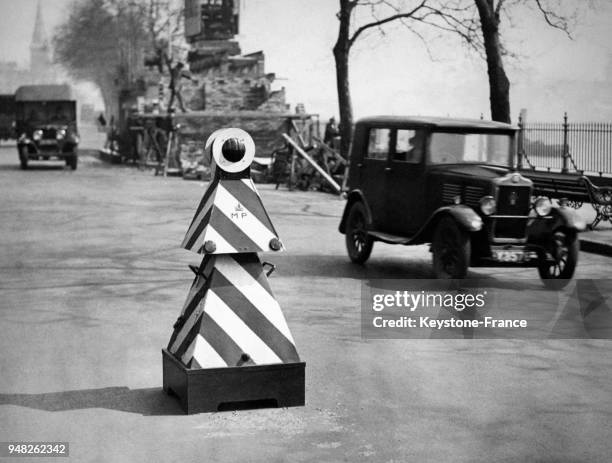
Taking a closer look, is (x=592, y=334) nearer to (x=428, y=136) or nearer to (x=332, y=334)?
(x=332, y=334)

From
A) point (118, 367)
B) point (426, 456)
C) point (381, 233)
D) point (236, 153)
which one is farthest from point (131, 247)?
point (426, 456)

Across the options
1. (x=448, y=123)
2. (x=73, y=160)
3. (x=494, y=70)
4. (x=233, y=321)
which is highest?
(x=494, y=70)

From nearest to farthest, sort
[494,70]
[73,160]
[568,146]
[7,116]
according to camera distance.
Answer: [494,70] → [568,146] → [73,160] → [7,116]

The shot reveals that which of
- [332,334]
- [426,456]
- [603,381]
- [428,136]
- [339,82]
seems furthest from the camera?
[339,82]

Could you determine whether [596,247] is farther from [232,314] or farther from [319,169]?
[319,169]

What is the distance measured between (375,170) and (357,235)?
0.75m

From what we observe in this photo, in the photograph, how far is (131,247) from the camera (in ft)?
44.6

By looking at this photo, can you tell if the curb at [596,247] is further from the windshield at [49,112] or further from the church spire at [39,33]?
the windshield at [49,112]

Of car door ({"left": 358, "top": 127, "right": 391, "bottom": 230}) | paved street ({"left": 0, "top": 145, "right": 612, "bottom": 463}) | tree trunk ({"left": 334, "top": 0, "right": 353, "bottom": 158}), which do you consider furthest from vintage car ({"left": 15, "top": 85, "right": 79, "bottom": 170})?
car door ({"left": 358, "top": 127, "right": 391, "bottom": 230})

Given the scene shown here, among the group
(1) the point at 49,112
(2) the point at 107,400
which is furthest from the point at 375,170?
(1) the point at 49,112

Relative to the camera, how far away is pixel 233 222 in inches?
239

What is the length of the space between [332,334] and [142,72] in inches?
2123

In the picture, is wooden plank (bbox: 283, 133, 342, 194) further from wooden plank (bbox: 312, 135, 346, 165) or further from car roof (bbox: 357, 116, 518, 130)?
car roof (bbox: 357, 116, 518, 130)

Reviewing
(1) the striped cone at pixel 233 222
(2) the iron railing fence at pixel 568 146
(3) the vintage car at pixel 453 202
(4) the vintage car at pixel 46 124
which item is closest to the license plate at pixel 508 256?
(3) the vintage car at pixel 453 202
